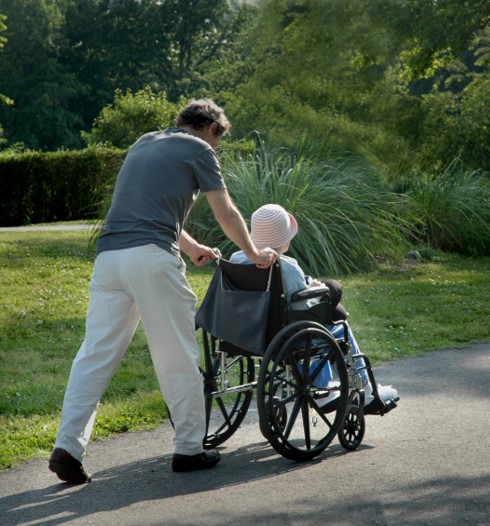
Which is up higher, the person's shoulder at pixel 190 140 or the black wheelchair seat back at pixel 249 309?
the person's shoulder at pixel 190 140

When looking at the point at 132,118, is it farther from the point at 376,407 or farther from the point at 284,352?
the point at 284,352

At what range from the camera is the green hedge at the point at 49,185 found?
24484 millimetres

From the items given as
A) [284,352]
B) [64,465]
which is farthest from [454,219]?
[64,465]

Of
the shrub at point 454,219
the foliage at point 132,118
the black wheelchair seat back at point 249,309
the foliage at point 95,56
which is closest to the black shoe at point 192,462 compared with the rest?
the black wheelchair seat back at point 249,309

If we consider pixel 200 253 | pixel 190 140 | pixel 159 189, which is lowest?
pixel 200 253

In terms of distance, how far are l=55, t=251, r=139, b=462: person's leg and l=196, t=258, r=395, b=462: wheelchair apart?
0.55 metres

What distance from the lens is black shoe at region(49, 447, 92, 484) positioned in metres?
4.70

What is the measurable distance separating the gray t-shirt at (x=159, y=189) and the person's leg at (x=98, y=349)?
0.46ft

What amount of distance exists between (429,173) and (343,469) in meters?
15.5

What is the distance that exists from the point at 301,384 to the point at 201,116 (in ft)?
4.37

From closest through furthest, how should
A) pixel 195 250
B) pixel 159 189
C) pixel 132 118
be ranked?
pixel 159 189, pixel 195 250, pixel 132 118

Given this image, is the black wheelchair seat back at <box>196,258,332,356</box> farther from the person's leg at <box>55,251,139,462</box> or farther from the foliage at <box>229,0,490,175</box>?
the foliage at <box>229,0,490,175</box>

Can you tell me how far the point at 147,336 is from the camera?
193 inches

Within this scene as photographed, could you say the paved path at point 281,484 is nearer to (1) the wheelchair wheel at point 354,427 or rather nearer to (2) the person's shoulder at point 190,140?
(1) the wheelchair wheel at point 354,427
